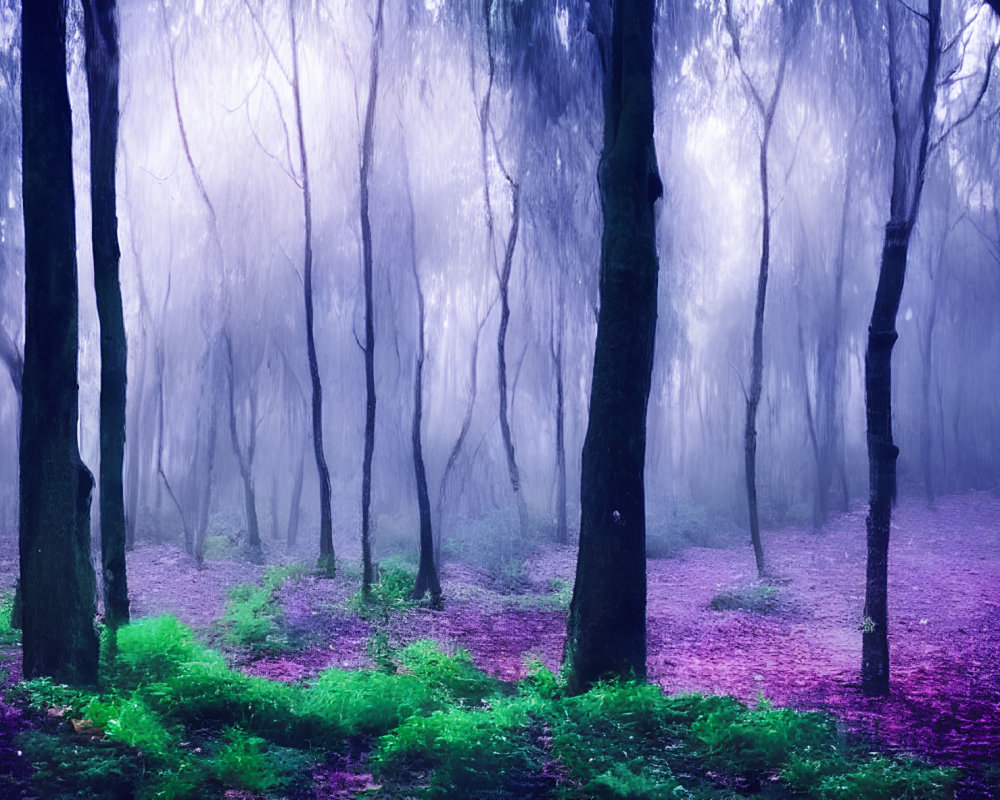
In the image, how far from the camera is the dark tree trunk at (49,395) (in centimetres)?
473

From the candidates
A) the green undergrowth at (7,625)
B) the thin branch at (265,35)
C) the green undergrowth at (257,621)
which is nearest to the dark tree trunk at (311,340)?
the thin branch at (265,35)

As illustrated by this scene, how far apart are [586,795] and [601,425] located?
2753 millimetres

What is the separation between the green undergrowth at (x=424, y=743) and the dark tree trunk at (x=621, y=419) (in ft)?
1.44

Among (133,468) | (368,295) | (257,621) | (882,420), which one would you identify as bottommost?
(257,621)

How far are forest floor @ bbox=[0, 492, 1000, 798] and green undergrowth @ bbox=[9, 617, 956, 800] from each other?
2.87 ft

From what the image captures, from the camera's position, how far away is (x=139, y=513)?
2377cm

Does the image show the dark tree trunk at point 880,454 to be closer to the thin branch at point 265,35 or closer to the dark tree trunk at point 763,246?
the dark tree trunk at point 763,246

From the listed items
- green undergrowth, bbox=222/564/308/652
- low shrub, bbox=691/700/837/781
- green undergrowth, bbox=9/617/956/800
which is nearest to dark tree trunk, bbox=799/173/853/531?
green undergrowth, bbox=222/564/308/652

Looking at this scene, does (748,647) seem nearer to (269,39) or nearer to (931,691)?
(931,691)

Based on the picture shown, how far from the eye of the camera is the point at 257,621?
8289mm

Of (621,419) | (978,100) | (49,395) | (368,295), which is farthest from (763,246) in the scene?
(49,395)

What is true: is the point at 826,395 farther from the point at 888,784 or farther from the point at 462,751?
the point at 462,751

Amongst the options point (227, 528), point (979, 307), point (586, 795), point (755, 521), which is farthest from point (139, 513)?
point (979, 307)

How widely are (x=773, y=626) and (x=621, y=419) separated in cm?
540
